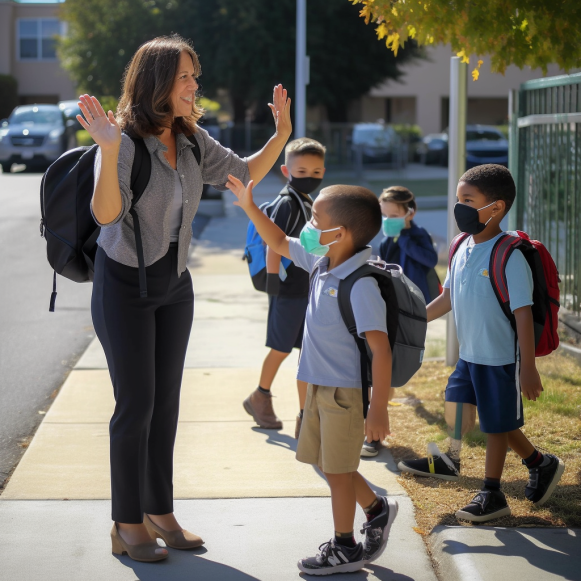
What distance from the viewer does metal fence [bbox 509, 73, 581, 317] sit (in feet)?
22.6

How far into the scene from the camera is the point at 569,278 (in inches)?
282

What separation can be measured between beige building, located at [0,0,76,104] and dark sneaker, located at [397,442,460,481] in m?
A: 49.9

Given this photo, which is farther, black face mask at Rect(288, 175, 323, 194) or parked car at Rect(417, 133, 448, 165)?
parked car at Rect(417, 133, 448, 165)

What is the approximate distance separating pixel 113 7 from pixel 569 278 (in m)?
25.1

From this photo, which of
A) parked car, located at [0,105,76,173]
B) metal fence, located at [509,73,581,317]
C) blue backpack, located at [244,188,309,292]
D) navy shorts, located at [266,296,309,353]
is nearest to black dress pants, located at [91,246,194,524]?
blue backpack, located at [244,188,309,292]

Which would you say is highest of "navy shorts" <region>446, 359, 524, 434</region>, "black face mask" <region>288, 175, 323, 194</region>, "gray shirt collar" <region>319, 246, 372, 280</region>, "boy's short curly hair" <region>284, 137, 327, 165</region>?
"boy's short curly hair" <region>284, 137, 327, 165</region>

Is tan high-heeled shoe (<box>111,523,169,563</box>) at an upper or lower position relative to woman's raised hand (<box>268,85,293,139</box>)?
lower

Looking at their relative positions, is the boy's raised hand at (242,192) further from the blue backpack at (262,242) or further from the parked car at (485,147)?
the parked car at (485,147)

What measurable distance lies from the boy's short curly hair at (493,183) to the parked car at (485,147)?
2244 cm

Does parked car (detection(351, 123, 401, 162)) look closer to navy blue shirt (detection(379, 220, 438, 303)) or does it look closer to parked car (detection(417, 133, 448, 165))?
parked car (detection(417, 133, 448, 165))

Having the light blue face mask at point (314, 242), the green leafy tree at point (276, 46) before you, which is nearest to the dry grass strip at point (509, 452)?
the light blue face mask at point (314, 242)

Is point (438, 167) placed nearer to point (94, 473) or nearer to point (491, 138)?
point (491, 138)

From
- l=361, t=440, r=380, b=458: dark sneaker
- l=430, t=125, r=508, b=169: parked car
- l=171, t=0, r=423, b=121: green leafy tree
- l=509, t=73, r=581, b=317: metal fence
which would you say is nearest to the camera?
l=361, t=440, r=380, b=458: dark sneaker

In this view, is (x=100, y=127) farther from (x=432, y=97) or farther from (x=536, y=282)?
(x=432, y=97)
